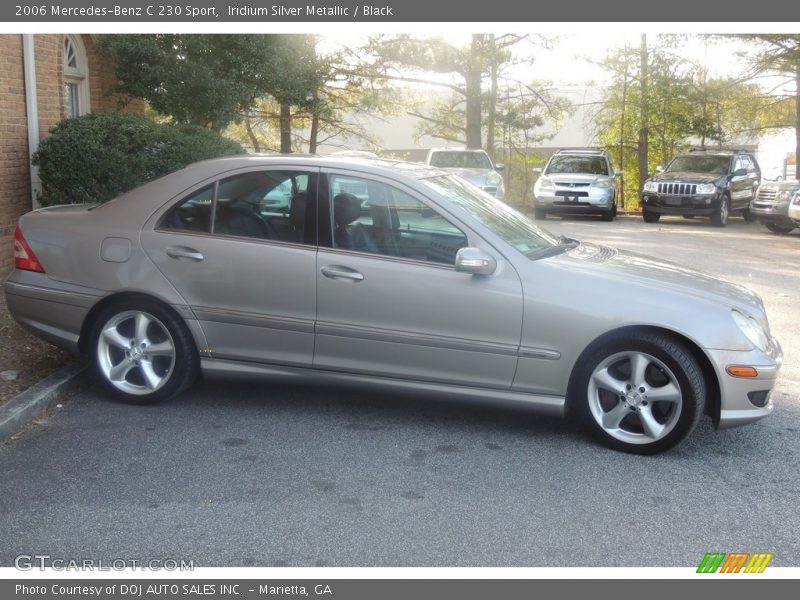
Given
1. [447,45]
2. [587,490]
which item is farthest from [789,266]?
[447,45]

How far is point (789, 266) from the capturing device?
13.3m

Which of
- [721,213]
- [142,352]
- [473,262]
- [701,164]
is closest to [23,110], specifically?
[142,352]

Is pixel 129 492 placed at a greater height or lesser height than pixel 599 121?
lesser

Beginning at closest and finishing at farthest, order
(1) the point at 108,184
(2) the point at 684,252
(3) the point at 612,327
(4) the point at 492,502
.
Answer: (4) the point at 492,502
(3) the point at 612,327
(1) the point at 108,184
(2) the point at 684,252

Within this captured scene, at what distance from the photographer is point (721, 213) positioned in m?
21.2


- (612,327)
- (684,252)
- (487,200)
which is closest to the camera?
(612,327)

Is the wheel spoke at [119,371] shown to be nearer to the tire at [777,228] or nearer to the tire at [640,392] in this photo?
the tire at [640,392]

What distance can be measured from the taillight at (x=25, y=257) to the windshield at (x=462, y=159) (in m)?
16.5

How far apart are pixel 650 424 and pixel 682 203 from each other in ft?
57.5

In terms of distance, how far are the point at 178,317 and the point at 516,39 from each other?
76.9 feet

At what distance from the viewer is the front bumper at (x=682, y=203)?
2098 centimetres

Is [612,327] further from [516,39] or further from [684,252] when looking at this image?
[516,39]

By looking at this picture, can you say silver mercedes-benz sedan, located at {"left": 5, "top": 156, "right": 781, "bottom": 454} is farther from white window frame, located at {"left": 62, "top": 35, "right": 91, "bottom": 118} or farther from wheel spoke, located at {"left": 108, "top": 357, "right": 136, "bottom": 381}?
white window frame, located at {"left": 62, "top": 35, "right": 91, "bottom": 118}

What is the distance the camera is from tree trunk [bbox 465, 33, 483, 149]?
26438 millimetres
